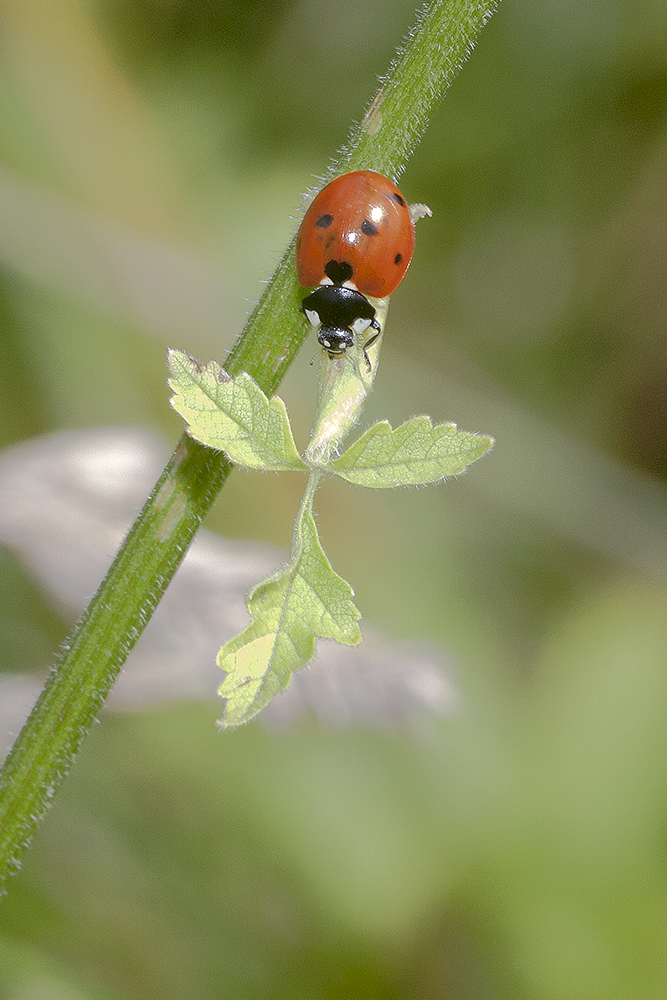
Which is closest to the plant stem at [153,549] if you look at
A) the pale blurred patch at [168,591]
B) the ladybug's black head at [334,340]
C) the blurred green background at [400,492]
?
the ladybug's black head at [334,340]

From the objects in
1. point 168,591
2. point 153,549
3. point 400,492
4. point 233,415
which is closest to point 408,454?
point 233,415

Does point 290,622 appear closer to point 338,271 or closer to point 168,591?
point 338,271

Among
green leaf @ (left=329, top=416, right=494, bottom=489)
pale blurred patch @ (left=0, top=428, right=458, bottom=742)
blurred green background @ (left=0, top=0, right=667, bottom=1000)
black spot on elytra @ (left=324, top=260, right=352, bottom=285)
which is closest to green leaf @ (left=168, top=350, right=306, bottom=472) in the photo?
green leaf @ (left=329, top=416, right=494, bottom=489)

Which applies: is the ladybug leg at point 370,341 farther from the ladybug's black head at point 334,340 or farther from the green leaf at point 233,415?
the green leaf at point 233,415

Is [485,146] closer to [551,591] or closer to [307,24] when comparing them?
[307,24]

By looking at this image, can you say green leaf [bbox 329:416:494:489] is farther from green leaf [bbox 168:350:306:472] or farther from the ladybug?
the ladybug

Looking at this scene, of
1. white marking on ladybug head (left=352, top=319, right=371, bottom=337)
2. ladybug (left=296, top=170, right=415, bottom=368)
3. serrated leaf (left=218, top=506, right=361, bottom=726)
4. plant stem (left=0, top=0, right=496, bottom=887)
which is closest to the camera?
serrated leaf (left=218, top=506, right=361, bottom=726)

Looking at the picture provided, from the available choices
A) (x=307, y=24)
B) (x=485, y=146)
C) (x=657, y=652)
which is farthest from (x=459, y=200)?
(x=657, y=652)
